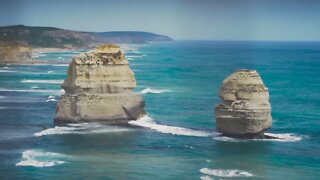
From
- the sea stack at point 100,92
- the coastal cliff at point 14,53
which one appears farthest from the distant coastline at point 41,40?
the sea stack at point 100,92

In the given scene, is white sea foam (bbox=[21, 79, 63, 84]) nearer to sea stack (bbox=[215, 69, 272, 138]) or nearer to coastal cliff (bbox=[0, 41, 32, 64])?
coastal cliff (bbox=[0, 41, 32, 64])

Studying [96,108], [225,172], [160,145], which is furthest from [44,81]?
[225,172]

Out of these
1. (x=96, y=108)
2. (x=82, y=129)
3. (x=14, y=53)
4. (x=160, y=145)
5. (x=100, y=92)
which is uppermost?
(x=14, y=53)

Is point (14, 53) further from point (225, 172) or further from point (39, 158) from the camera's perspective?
point (225, 172)

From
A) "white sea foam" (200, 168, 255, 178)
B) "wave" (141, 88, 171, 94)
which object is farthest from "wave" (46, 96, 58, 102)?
"white sea foam" (200, 168, 255, 178)

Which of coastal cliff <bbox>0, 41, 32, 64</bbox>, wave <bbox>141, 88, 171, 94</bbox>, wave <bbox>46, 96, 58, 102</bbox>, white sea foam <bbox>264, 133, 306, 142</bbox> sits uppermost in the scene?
coastal cliff <bbox>0, 41, 32, 64</bbox>

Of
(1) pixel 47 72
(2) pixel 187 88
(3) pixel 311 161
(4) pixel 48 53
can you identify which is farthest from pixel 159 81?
(4) pixel 48 53

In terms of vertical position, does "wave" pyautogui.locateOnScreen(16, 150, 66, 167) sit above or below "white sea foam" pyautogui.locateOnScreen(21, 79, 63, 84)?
below
